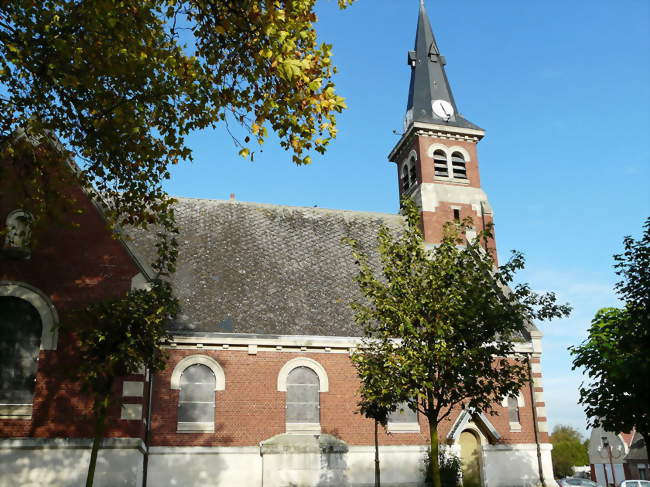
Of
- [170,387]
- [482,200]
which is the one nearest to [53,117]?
[170,387]

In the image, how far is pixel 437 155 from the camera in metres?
30.6

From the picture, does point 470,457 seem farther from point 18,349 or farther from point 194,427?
point 18,349

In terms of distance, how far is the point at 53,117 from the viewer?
36.3ft

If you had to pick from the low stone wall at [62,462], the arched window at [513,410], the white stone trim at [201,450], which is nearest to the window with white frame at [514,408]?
the arched window at [513,410]

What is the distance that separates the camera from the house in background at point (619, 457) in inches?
1986

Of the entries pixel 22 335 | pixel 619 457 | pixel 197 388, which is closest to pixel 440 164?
pixel 197 388

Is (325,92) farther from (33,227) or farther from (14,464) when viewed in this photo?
(14,464)

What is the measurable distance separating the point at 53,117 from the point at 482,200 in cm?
2236

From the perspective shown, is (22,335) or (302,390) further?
(302,390)

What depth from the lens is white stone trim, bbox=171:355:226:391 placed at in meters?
19.9

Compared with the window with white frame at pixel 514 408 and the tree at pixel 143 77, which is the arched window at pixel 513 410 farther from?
the tree at pixel 143 77

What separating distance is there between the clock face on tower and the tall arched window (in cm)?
1646

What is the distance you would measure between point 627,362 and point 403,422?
874 cm

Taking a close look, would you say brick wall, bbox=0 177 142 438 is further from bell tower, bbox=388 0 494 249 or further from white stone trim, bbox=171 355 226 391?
bell tower, bbox=388 0 494 249
